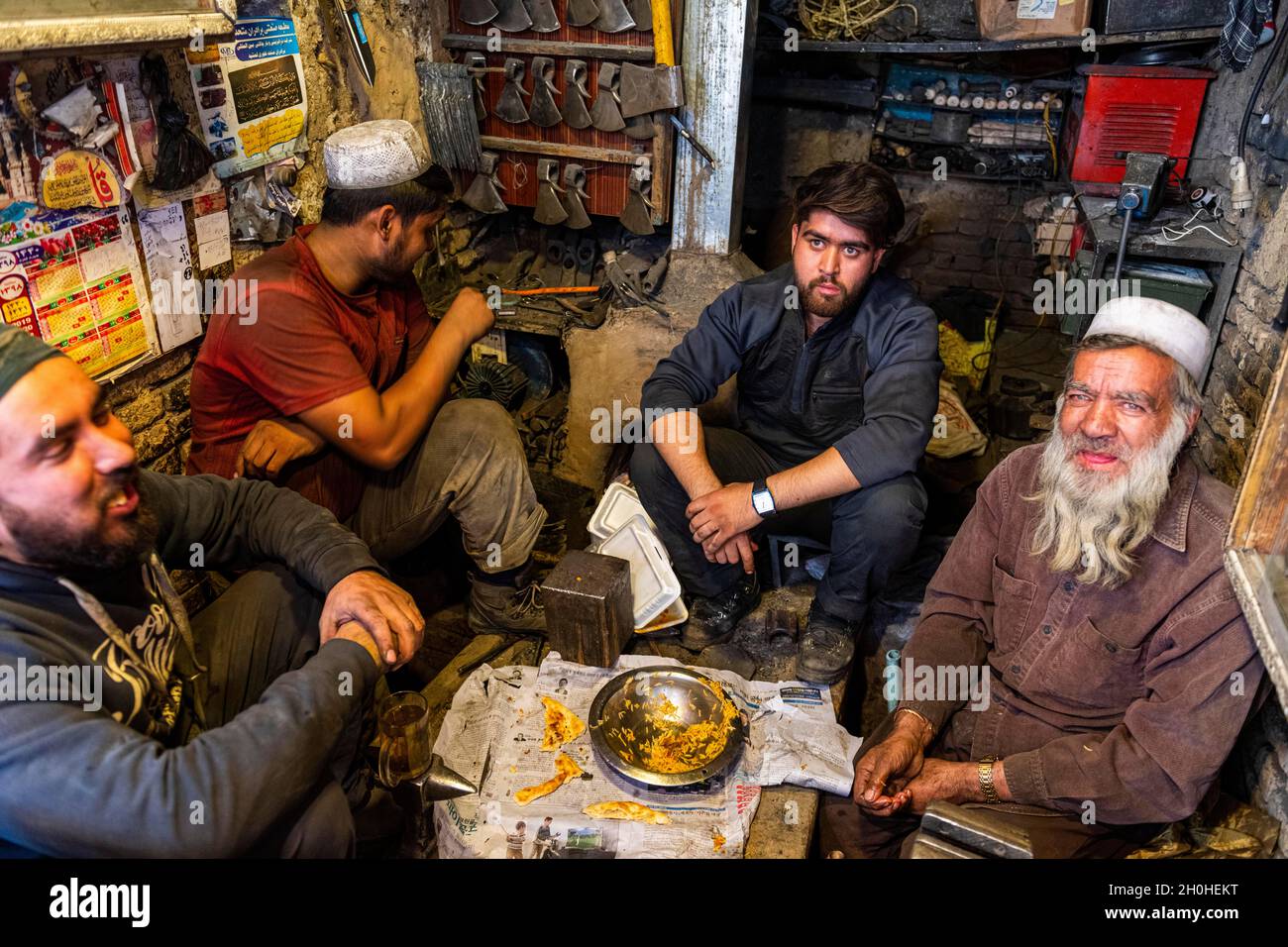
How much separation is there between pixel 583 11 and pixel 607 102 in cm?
45

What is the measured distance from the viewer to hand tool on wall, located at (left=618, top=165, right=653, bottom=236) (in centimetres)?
488

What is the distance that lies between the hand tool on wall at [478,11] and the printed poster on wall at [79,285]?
2695 millimetres

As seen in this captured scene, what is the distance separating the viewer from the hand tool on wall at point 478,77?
495cm

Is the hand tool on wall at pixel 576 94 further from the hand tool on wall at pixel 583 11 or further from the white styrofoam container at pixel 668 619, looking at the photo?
the white styrofoam container at pixel 668 619

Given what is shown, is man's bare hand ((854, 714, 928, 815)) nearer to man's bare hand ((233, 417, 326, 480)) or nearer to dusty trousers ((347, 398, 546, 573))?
dusty trousers ((347, 398, 546, 573))

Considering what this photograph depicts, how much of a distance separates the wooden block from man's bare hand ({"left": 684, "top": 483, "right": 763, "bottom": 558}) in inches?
11.9

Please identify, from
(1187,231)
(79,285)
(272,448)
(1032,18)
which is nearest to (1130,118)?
(1032,18)

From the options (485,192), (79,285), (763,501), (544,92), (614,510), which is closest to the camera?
(79,285)

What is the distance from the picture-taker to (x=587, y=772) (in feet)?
8.98

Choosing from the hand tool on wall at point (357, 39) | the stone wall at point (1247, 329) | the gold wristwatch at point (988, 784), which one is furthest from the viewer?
the hand tool on wall at point (357, 39)

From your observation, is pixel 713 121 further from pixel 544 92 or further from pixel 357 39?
pixel 357 39

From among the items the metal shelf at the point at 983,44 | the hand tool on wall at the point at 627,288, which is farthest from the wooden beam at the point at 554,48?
the metal shelf at the point at 983,44

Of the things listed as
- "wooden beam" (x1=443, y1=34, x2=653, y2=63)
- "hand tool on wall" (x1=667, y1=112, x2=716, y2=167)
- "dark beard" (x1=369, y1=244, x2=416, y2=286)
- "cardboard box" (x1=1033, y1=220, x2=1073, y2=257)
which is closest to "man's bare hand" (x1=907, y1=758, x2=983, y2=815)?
"dark beard" (x1=369, y1=244, x2=416, y2=286)

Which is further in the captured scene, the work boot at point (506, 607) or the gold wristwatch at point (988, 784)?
the work boot at point (506, 607)
